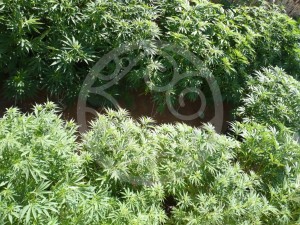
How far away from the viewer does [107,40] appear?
3.50 m

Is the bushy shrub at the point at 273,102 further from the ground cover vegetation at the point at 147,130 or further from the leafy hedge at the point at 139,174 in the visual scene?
the leafy hedge at the point at 139,174

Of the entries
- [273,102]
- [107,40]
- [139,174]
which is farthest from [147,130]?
[273,102]

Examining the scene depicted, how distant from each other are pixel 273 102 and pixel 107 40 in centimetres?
166

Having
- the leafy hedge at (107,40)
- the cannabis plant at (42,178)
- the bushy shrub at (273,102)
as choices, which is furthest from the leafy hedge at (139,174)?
the leafy hedge at (107,40)

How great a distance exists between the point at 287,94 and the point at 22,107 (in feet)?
8.00

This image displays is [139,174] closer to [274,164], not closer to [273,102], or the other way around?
[274,164]

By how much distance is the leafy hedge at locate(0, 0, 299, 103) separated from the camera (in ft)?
10.8

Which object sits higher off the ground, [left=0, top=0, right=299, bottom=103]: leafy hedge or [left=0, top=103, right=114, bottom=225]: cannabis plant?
[left=0, top=0, right=299, bottom=103]: leafy hedge

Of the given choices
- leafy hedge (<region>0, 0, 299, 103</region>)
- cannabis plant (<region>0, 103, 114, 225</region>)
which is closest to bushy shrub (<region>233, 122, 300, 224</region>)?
leafy hedge (<region>0, 0, 299, 103</region>)

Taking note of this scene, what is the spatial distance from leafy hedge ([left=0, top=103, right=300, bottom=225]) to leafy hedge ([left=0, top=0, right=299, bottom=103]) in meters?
0.67

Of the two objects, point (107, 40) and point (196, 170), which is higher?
point (107, 40)

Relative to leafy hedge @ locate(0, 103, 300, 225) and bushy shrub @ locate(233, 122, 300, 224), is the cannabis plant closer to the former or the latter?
leafy hedge @ locate(0, 103, 300, 225)

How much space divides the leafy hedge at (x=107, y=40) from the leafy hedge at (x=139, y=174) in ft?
2.18

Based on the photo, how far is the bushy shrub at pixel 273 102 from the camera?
12.6 feet
